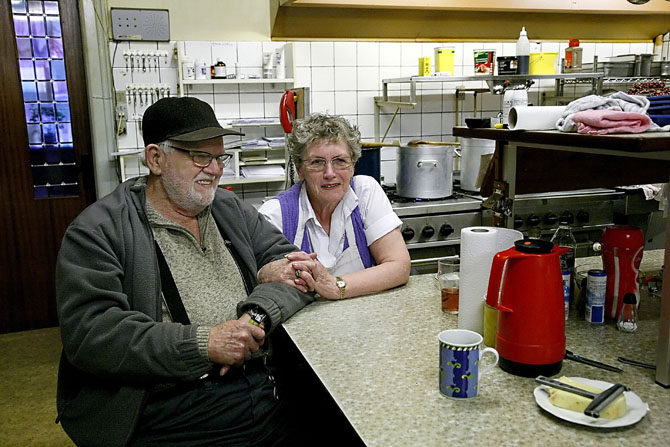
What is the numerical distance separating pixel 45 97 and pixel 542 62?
3.24 metres

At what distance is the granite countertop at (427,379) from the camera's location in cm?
103

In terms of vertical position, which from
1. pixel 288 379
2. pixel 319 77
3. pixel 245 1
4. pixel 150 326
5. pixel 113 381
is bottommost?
pixel 288 379

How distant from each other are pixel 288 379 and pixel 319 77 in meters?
2.66

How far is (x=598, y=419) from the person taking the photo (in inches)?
41.1

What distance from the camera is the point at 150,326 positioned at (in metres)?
1.46

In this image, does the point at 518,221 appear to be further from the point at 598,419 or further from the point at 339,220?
the point at 598,419

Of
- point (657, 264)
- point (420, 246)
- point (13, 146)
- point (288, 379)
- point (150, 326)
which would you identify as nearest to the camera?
point (150, 326)

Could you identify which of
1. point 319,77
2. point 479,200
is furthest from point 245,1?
point 479,200

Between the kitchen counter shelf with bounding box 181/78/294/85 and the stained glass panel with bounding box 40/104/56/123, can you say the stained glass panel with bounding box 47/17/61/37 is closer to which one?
the stained glass panel with bounding box 40/104/56/123

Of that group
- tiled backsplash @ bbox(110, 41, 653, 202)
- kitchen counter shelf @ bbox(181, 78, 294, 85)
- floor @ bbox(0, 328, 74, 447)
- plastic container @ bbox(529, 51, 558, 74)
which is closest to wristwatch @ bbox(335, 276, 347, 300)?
floor @ bbox(0, 328, 74, 447)

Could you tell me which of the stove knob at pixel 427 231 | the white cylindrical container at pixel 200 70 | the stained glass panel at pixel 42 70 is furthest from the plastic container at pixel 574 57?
the stained glass panel at pixel 42 70

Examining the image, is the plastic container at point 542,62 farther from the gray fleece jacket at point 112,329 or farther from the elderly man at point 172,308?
the gray fleece jacket at point 112,329

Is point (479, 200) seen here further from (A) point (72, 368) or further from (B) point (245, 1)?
(A) point (72, 368)

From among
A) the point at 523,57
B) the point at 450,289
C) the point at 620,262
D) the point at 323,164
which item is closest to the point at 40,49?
the point at 323,164
